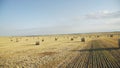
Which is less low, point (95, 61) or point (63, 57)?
point (95, 61)

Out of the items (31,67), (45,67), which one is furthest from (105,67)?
(31,67)

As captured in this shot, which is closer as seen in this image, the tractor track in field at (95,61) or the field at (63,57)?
the tractor track in field at (95,61)

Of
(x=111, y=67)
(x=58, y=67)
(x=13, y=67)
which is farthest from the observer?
(x=13, y=67)

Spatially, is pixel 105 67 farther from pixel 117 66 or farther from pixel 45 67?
pixel 45 67

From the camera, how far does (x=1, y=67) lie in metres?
12.7

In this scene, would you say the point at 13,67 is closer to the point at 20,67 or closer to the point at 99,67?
the point at 20,67

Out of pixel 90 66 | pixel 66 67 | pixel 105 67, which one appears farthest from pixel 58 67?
pixel 105 67

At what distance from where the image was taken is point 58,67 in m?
11.7

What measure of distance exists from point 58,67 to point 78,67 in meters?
1.37

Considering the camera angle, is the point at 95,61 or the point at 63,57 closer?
the point at 95,61

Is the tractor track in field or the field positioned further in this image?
the field

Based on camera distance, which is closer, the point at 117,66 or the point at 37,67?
the point at 117,66

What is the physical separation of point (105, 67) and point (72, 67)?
2.12m

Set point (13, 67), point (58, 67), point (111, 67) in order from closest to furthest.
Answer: point (111, 67) → point (58, 67) → point (13, 67)
